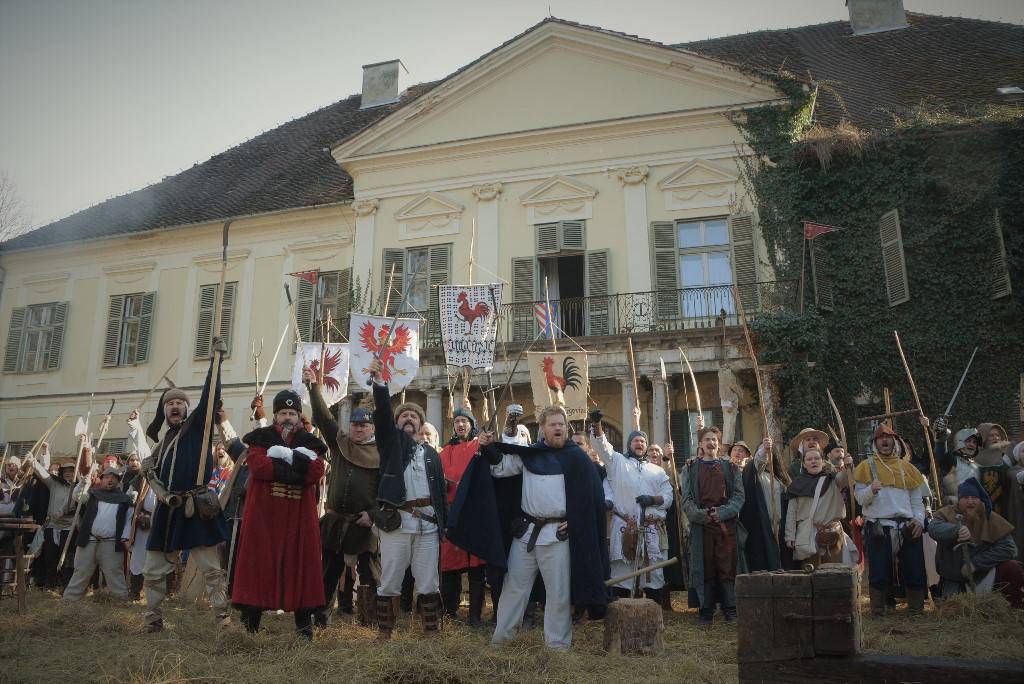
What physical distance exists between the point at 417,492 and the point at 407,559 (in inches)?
19.6

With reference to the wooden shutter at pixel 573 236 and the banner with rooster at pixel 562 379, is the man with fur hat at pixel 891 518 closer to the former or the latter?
the banner with rooster at pixel 562 379

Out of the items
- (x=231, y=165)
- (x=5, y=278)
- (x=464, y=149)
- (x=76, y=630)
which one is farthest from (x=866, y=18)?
(x=5, y=278)

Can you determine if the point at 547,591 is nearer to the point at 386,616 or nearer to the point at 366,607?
the point at 386,616

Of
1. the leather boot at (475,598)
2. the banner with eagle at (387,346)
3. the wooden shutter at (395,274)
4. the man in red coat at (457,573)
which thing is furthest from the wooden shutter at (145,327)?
the leather boot at (475,598)

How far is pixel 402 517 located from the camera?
631 cm

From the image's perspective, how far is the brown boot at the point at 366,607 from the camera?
22.5 ft

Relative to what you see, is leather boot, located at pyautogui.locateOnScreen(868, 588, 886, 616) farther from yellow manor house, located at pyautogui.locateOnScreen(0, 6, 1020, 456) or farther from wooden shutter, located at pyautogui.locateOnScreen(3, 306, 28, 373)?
wooden shutter, located at pyautogui.locateOnScreen(3, 306, 28, 373)

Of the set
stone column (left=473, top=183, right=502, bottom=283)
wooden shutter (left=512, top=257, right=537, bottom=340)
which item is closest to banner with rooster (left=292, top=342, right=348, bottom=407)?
wooden shutter (left=512, top=257, right=537, bottom=340)

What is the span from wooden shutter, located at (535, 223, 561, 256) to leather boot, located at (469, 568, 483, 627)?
10148 millimetres

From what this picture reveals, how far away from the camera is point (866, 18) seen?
66.5ft

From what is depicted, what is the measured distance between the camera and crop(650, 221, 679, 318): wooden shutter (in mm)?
15812

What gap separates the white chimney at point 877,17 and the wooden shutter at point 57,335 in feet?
66.9

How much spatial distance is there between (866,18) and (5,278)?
22.5 m

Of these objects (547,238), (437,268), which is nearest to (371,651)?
(547,238)
